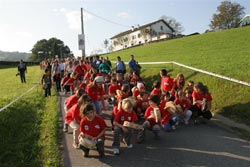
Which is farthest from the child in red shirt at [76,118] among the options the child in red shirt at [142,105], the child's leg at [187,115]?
the child's leg at [187,115]

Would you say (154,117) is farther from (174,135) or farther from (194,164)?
(194,164)

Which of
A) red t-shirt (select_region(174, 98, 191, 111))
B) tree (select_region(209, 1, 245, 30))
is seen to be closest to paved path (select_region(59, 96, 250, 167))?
red t-shirt (select_region(174, 98, 191, 111))

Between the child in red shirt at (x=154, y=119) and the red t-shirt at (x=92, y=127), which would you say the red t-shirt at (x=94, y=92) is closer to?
the child in red shirt at (x=154, y=119)

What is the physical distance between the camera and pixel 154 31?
4031 inches

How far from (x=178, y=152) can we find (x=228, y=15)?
89.0 m

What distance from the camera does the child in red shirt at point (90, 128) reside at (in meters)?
7.18

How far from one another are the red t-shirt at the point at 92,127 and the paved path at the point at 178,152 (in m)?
0.55

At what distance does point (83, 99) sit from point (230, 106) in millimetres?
5462

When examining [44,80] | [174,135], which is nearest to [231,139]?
[174,135]

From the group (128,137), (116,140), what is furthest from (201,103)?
(116,140)

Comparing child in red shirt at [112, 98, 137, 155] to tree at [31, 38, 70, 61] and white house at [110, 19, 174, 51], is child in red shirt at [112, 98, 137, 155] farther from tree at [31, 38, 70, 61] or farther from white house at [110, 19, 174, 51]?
tree at [31, 38, 70, 61]

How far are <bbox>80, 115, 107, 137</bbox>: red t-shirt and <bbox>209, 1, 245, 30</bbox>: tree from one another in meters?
88.3

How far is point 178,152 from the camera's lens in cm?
748

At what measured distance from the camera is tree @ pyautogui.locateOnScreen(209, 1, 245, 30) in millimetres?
89250
